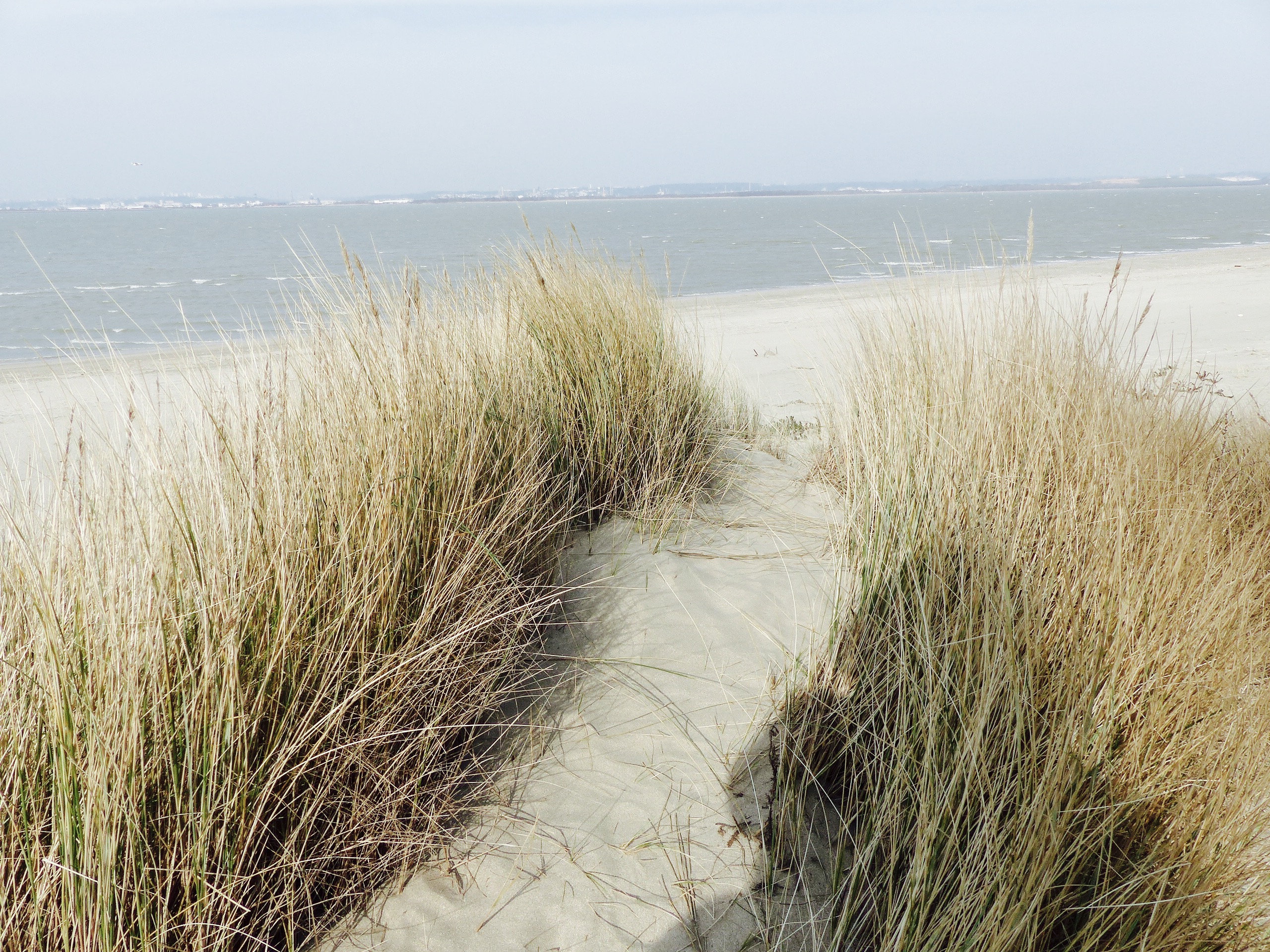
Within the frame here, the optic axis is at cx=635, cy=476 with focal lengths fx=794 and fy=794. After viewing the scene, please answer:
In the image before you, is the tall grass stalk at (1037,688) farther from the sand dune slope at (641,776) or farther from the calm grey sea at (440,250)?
the calm grey sea at (440,250)

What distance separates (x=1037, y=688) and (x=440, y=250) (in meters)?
29.4

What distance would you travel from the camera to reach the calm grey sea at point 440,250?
11711 millimetres

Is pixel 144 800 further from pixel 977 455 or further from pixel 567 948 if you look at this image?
pixel 977 455

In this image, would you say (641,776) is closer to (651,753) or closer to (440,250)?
(651,753)

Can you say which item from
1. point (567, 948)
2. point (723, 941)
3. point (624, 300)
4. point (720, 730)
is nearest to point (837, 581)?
point (720, 730)

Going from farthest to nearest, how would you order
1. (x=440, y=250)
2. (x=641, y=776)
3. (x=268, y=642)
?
1. (x=440, y=250)
2. (x=641, y=776)
3. (x=268, y=642)

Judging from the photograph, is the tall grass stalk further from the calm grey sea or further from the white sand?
the calm grey sea

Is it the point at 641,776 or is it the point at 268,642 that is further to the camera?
the point at 641,776

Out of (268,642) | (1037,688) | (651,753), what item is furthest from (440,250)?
(1037,688)

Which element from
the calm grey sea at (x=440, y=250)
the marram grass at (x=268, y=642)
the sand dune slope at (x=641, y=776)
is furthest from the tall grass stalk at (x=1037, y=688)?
the calm grey sea at (x=440, y=250)

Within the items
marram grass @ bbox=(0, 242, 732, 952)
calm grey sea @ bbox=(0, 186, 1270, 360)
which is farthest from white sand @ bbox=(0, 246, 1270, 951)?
calm grey sea @ bbox=(0, 186, 1270, 360)

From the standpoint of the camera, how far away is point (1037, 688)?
1.77 meters

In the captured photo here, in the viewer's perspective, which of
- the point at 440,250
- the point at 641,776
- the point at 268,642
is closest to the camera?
the point at 268,642

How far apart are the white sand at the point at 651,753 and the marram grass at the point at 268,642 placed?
158 mm
